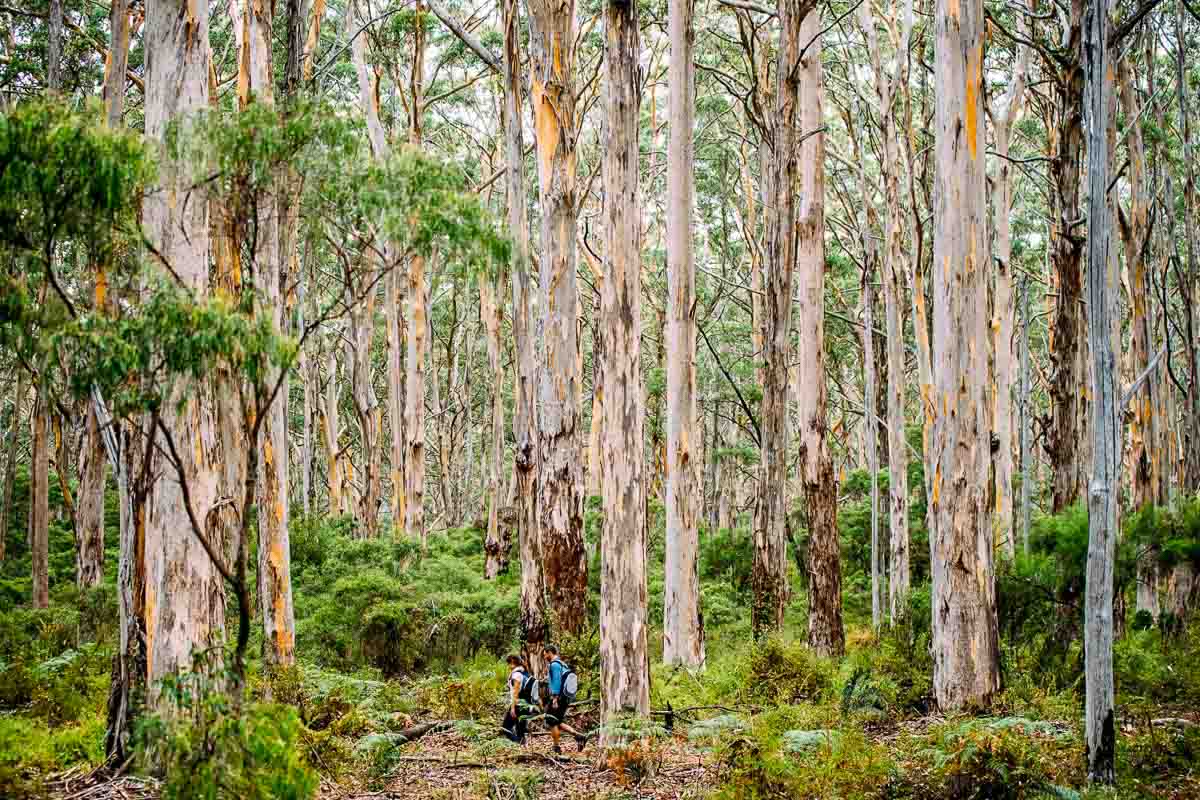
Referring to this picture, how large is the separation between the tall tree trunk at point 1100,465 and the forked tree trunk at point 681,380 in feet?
20.4

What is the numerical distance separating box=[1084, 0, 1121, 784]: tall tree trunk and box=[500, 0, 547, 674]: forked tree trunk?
17.7 feet

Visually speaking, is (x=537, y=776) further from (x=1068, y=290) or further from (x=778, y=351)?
(x=1068, y=290)

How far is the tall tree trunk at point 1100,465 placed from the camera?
6.74 meters

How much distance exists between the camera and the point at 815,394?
13977 millimetres

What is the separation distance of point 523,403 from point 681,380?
6.41ft

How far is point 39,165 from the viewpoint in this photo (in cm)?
570

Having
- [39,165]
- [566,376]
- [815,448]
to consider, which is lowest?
[815,448]

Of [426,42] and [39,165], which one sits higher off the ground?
[426,42]

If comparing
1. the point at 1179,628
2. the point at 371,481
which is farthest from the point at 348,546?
the point at 1179,628

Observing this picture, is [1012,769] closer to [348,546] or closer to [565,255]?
[565,255]

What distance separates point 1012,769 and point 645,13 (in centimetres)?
1916

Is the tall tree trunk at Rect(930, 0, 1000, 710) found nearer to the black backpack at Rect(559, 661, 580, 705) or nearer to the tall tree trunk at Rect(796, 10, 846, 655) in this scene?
the black backpack at Rect(559, 661, 580, 705)

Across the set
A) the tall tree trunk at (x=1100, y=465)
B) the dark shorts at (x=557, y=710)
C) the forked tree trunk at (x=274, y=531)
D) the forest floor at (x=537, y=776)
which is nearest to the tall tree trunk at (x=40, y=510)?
the forked tree trunk at (x=274, y=531)

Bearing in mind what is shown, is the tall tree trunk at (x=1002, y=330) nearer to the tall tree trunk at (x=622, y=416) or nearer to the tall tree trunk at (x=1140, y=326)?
the tall tree trunk at (x=1140, y=326)
